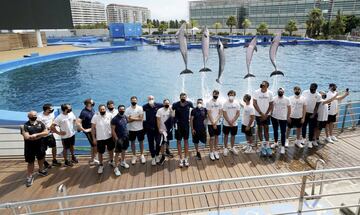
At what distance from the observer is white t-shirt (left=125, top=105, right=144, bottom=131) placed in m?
5.79

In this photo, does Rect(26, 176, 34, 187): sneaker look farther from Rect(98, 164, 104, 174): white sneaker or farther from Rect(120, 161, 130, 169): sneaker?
Rect(120, 161, 130, 169): sneaker

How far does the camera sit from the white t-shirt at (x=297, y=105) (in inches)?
246

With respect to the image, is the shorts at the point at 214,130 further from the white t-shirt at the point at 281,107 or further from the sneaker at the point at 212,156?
the white t-shirt at the point at 281,107

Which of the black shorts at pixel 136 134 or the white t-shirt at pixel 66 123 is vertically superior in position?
the white t-shirt at pixel 66 123

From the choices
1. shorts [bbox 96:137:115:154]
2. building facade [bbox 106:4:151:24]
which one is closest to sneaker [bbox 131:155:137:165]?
shorts [bbox 96:137:115:154]

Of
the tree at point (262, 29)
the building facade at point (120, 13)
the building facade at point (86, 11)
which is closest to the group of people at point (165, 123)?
the tree at point (262, 29)

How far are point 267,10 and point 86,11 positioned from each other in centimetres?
14328

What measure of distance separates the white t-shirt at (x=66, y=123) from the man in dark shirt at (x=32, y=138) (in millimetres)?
383

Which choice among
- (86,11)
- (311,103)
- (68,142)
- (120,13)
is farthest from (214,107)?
(86,11)

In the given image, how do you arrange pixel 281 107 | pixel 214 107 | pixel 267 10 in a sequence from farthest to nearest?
pixel 267 10
pixel 281 107
pixel 214 107

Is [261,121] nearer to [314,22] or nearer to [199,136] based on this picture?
[199,136]

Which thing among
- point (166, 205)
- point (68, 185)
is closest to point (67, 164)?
point (68, 185)

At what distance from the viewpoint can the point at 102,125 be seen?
5449 millimetres

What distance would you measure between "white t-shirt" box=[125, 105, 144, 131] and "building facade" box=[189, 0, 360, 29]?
74771mm
